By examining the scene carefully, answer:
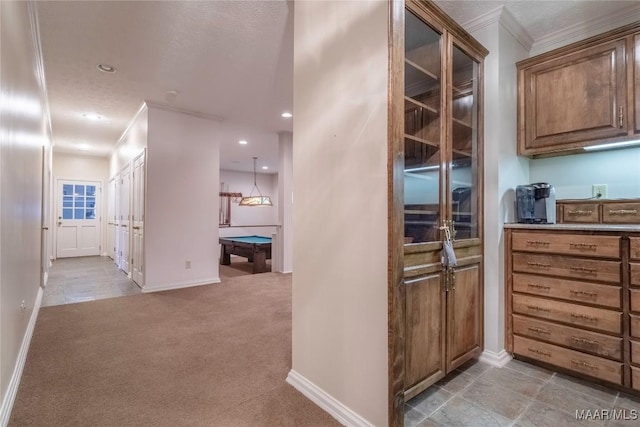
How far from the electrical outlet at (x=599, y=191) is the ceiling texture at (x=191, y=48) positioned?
117 cm

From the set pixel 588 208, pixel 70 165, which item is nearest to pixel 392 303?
pixel 588 208

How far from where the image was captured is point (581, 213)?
8.04 ft

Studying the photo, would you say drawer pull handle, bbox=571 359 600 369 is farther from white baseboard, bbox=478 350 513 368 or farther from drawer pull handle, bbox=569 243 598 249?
drawer pull handle, bbox=569 243 598 249

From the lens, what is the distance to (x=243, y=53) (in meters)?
3.04

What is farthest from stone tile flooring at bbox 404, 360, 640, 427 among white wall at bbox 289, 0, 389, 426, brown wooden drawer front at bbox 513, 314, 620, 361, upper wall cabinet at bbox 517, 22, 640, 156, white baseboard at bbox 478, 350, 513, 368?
upper wall cabinet at bbox 517, 22, 640, 156

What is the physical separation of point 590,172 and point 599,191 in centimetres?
17

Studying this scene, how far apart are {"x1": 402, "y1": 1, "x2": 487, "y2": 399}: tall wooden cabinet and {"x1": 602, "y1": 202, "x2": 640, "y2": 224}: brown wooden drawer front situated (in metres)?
1.00

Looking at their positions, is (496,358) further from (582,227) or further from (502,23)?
(502,23)

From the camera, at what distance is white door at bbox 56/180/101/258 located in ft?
25.2

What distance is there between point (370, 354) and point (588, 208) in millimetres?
2200

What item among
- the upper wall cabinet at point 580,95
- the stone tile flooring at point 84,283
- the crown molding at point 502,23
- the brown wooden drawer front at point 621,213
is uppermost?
the crown molding at point 502,23

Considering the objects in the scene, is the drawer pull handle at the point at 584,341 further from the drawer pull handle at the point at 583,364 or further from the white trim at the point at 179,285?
the white trim at the point at 179,285

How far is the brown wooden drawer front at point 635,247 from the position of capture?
1.81 meters

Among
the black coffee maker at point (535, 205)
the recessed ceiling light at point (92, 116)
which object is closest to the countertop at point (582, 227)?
the black coffee maker at point (535, 205)
